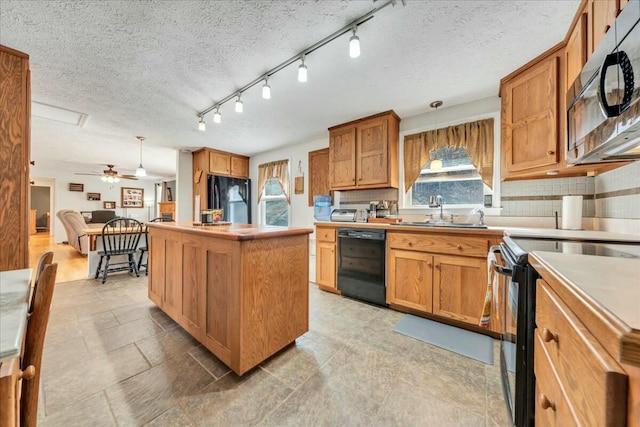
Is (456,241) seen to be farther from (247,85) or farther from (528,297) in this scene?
(247,85)

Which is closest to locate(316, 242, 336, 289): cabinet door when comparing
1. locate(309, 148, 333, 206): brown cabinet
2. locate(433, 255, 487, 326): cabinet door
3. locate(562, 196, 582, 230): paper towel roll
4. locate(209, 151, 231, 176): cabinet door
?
locate(309, 148, 333, 206): brown cabinet

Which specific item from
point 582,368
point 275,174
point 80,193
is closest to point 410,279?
point 582,368

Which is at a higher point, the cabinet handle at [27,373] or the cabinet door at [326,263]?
the cabinet handle at [27,373]

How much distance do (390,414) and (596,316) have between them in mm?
1206

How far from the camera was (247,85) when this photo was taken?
2307mm

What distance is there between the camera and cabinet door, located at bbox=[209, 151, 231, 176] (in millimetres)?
4586

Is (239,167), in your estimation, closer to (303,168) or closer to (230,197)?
(230,197)

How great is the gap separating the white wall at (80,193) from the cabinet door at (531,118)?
10.2 m

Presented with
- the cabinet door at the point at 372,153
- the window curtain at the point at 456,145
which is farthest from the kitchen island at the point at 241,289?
the window curtain at the point at 456,145

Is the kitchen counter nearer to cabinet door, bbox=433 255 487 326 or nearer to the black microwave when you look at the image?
the black microwave

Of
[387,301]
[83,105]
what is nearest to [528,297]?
[387,301]

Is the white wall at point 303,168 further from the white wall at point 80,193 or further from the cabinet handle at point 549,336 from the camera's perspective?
the white wall at point 80,193

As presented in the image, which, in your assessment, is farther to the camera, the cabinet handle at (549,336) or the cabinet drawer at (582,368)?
the cabinet handle at (549,336)

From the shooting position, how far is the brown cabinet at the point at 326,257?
297 cm
